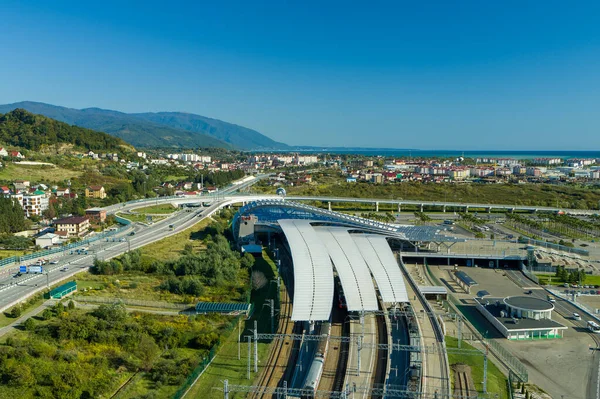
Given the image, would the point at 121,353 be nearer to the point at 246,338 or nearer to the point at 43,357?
the point at 43,357

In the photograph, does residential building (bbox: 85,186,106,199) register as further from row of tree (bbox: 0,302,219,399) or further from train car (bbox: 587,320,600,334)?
train car (bbox: 587,320,600,334)

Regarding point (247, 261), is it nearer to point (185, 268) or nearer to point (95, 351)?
point (185, 268)

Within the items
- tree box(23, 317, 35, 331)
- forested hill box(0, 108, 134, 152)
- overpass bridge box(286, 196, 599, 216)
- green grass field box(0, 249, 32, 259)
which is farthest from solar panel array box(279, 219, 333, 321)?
forested hill box(0, 108, 134, 152)

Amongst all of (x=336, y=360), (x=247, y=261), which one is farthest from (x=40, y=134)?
(x=336, y=360)

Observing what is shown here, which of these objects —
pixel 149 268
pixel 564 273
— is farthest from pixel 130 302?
pixel 564 273

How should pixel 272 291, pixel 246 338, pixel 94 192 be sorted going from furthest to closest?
pixel 94 192 < pixel 272 291 < pixel 246 338

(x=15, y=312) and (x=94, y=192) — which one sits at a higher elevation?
(x=94, y=192)
